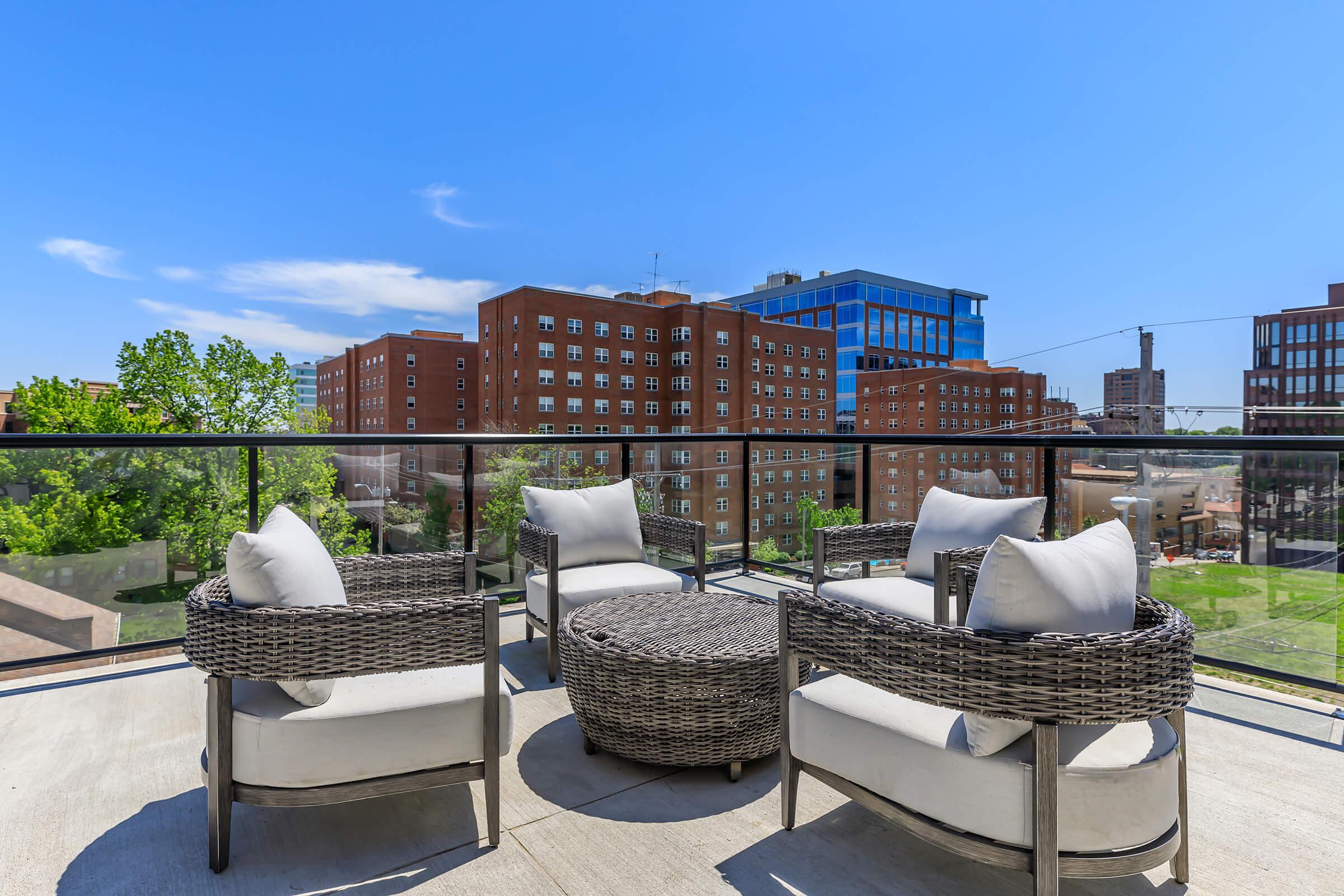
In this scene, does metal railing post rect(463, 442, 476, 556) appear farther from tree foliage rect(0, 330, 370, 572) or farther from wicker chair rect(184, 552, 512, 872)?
wicker chair rect(184, 552, 512, 872)

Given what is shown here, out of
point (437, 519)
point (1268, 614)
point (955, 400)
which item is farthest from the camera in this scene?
point (955, 400)

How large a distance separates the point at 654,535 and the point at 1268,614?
8.76 ft

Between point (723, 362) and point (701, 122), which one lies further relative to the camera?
point (723, 362)

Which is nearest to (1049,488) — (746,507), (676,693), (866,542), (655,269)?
(866,542)

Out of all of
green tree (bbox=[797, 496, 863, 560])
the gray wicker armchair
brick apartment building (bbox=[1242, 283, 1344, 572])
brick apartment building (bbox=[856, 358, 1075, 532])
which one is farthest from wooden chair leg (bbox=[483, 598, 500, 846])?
brick apartment building (bbox=[856, 358, 1075, 532])

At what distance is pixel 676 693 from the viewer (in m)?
2.08

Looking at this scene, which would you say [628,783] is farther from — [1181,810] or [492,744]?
[1181,810]

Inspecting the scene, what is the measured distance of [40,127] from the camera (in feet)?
104

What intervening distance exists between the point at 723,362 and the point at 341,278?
31031mm

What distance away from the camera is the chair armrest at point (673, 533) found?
3.55 metres

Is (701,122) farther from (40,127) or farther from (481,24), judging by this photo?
(40,127)

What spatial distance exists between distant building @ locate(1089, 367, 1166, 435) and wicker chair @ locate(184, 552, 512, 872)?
305cm

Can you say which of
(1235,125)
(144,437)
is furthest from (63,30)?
(1235,125)

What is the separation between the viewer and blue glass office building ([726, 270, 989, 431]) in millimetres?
63188
